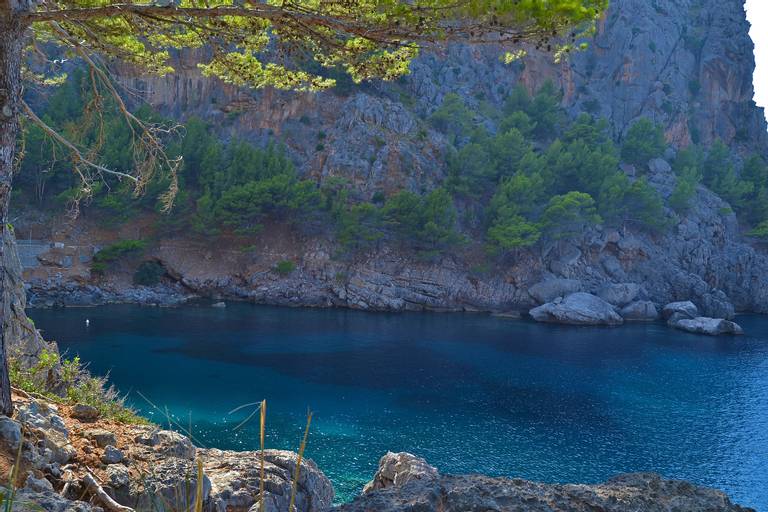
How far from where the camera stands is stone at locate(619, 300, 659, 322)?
40469mm

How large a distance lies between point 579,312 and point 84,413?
118 feet

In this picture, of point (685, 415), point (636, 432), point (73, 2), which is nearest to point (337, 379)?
point (636, 432)

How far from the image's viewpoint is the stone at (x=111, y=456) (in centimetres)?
542

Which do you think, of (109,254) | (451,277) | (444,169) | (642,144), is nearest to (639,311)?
(451,277)

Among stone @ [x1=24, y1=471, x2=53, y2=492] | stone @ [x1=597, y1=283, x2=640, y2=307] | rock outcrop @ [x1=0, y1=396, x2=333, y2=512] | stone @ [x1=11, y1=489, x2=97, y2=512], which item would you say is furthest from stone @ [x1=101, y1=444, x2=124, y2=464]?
stone @ [x1=597, y1=283, x2=640, y2=307]

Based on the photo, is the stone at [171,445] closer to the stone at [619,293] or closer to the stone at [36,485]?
the stone at [36,485]

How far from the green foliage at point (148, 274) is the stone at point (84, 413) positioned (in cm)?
3328

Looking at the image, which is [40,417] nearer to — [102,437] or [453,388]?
[102,437]

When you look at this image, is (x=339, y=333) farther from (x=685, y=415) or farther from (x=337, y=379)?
(x=685, y=415)

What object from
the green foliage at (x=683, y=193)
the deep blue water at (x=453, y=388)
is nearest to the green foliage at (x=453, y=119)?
the green foliage at (x=683, y=193)

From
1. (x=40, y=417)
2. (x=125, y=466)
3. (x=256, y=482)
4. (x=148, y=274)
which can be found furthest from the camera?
(x=148, y=274)

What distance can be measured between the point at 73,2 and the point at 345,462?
12540 millimetres

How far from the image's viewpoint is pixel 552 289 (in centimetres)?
4141

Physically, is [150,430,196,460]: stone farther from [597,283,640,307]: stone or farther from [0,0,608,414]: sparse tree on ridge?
[597,283,640,307]: stone
